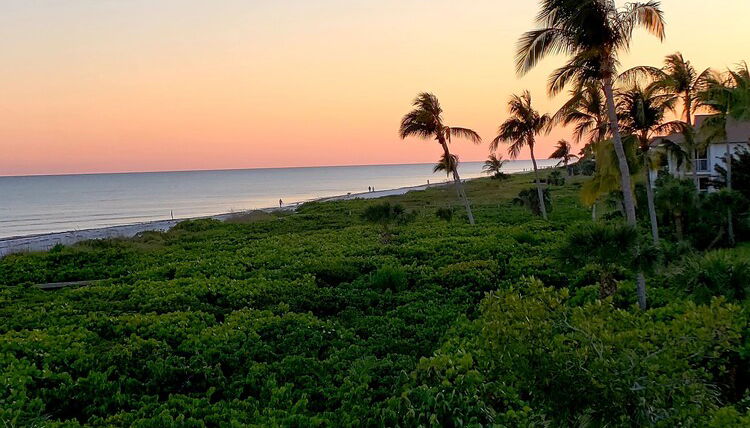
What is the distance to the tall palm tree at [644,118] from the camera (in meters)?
16.4

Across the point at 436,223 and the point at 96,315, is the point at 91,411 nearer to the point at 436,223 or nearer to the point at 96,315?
the point at 96,315

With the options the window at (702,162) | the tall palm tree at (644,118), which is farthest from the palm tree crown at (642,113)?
the window at (702,162)

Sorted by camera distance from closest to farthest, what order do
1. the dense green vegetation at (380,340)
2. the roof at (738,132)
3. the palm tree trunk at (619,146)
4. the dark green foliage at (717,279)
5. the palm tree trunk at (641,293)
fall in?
the dense green vegetation at (380,340) → the dark green foliage at (717,279) → the palm tree trunk at (641,293) → the palm tree trunk at (619,146) → the roof at (738,132)

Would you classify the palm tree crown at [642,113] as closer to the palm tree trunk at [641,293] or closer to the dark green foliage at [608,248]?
the palm tree trunk at [641,293]

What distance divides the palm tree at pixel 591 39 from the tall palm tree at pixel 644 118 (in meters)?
3.11

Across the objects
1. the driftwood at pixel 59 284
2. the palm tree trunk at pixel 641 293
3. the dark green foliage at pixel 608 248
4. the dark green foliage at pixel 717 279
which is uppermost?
the dark green foliage at pixel 608 248

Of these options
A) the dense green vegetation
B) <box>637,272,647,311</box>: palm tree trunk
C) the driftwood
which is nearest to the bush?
the dense green vegetation

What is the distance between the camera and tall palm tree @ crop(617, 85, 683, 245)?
16.4 metres

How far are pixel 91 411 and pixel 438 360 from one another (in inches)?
212

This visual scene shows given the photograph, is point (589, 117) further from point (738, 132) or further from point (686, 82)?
point (738, 132)

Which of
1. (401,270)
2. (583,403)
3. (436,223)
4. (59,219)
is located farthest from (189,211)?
(583,403)

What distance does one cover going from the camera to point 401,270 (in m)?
16.5

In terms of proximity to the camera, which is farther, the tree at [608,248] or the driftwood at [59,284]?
the driftwood at [59,284]

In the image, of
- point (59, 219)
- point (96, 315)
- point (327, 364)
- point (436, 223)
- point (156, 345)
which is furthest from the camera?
point (59, 219)
